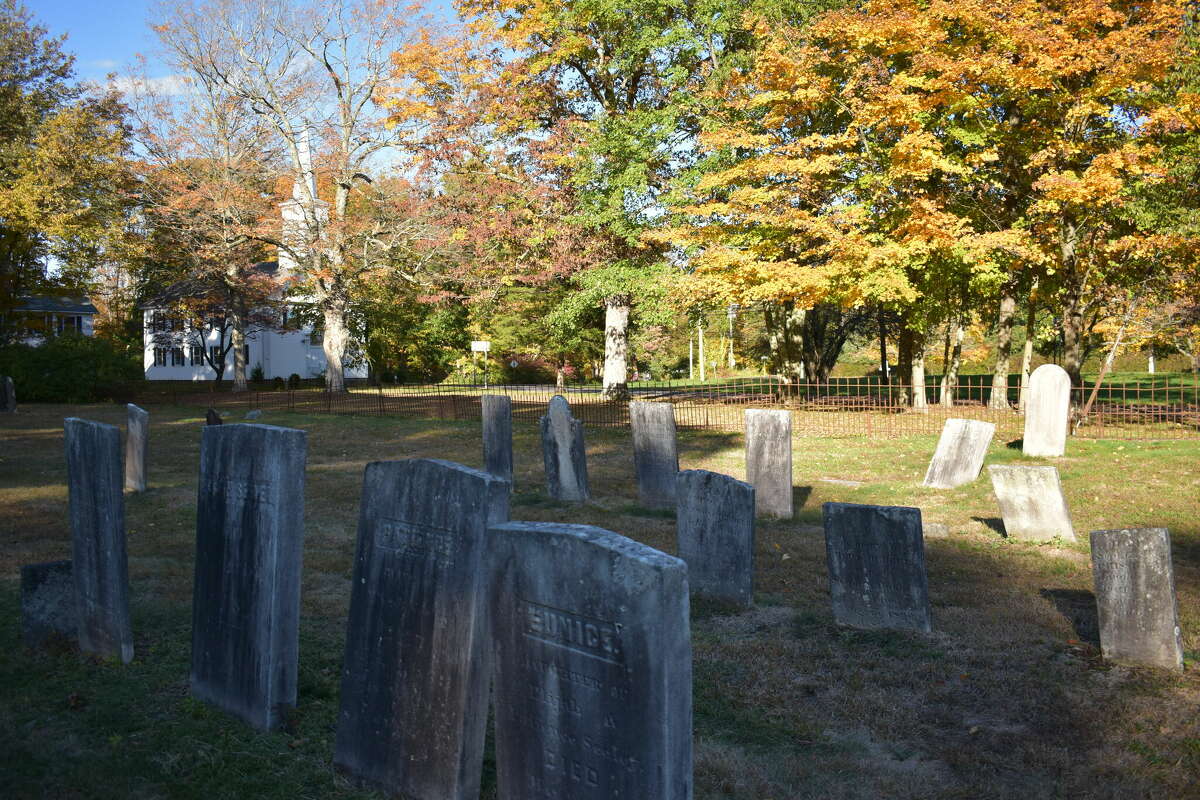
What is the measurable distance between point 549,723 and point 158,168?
36.6 metres

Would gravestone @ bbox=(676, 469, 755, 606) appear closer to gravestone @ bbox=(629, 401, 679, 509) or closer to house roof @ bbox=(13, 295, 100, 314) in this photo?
gravestone @ bbox=(629, 401, 679, 509)

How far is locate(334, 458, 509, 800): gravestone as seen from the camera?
12.8ft

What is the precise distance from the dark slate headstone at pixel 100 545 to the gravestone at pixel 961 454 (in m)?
10.0

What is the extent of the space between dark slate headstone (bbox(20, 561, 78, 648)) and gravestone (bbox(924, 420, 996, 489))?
10230 mm

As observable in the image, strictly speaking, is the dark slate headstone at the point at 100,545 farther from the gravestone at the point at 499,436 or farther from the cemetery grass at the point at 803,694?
the gravestone at the point at 499,436

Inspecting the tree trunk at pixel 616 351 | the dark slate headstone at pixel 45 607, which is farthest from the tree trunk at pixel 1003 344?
the dark slate headstone at pixel 45 607

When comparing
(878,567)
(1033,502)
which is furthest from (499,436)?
(878,567)

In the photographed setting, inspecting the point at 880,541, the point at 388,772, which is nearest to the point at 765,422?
the point at 880,541

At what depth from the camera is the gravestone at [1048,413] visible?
Result: 47.6 feet

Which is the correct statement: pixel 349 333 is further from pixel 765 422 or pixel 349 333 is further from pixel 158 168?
pixel 765 422

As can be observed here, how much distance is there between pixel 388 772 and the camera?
4137 mm

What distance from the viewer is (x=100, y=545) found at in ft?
18.6

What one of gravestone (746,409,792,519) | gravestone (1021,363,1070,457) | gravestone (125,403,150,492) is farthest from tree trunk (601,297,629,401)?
gravestone (746,409,792,519)

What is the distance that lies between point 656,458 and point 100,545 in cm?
690
